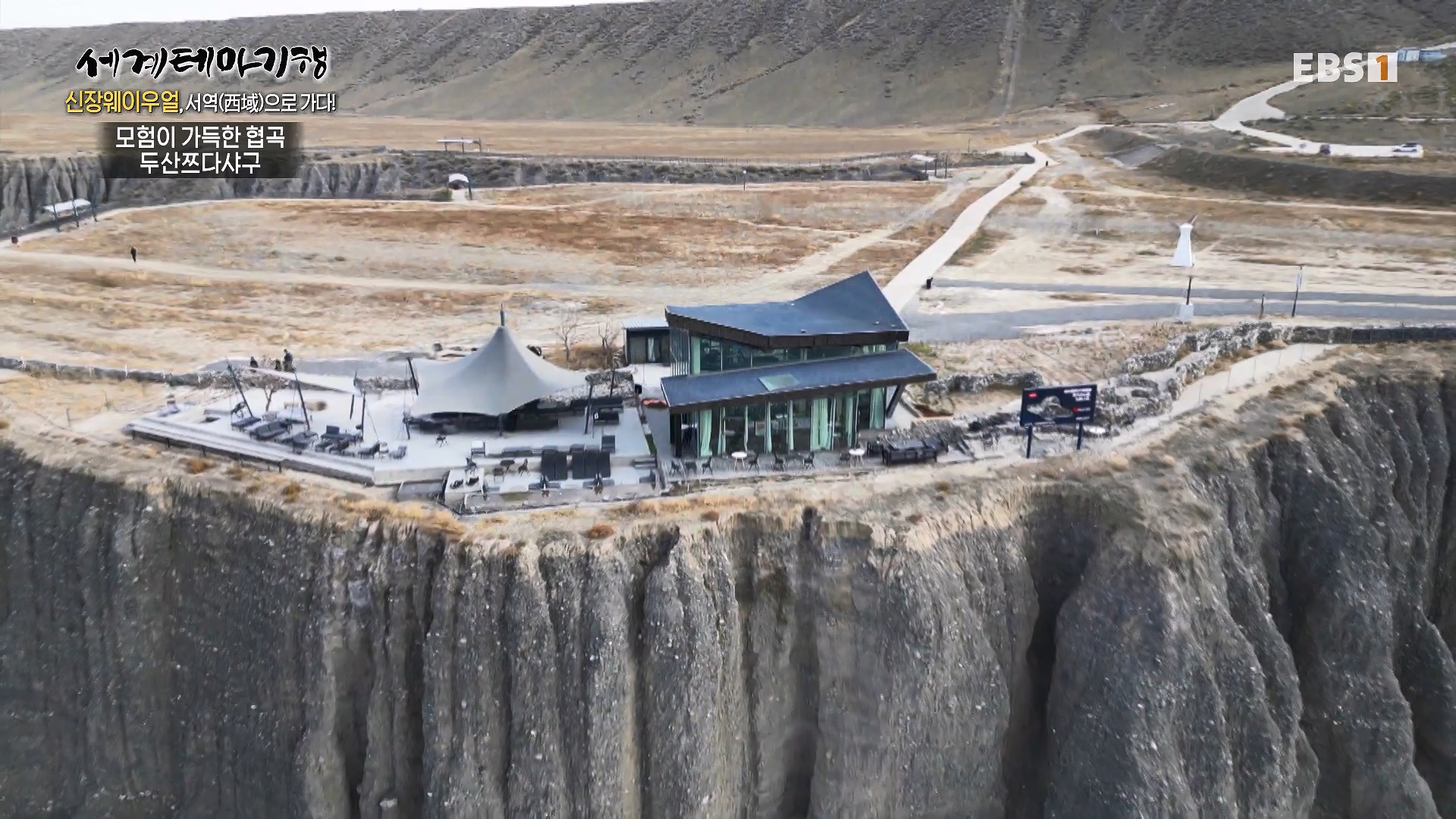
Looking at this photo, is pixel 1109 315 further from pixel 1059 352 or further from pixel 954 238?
pixel 954 238

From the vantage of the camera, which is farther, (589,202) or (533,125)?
(533,125)

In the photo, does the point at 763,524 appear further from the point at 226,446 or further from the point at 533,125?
the point at 533,125

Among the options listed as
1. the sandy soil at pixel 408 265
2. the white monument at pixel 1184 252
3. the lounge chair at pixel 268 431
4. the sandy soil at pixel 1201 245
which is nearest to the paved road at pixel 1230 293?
the sandy soil at pixel 1201 245

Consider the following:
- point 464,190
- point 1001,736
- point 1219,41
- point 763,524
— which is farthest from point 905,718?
point 1219,41

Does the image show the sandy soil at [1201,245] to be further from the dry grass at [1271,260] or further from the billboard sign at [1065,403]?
the billboard sign at [1065,403]

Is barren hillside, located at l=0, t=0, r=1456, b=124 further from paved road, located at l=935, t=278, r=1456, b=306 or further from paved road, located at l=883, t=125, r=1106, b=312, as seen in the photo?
paved road, located at l=935, t=278, r=1456, b=306

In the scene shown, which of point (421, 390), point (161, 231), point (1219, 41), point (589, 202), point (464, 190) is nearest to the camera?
point (421, 390)

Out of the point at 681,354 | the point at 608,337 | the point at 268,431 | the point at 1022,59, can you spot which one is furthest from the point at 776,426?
the point at 1022,59
